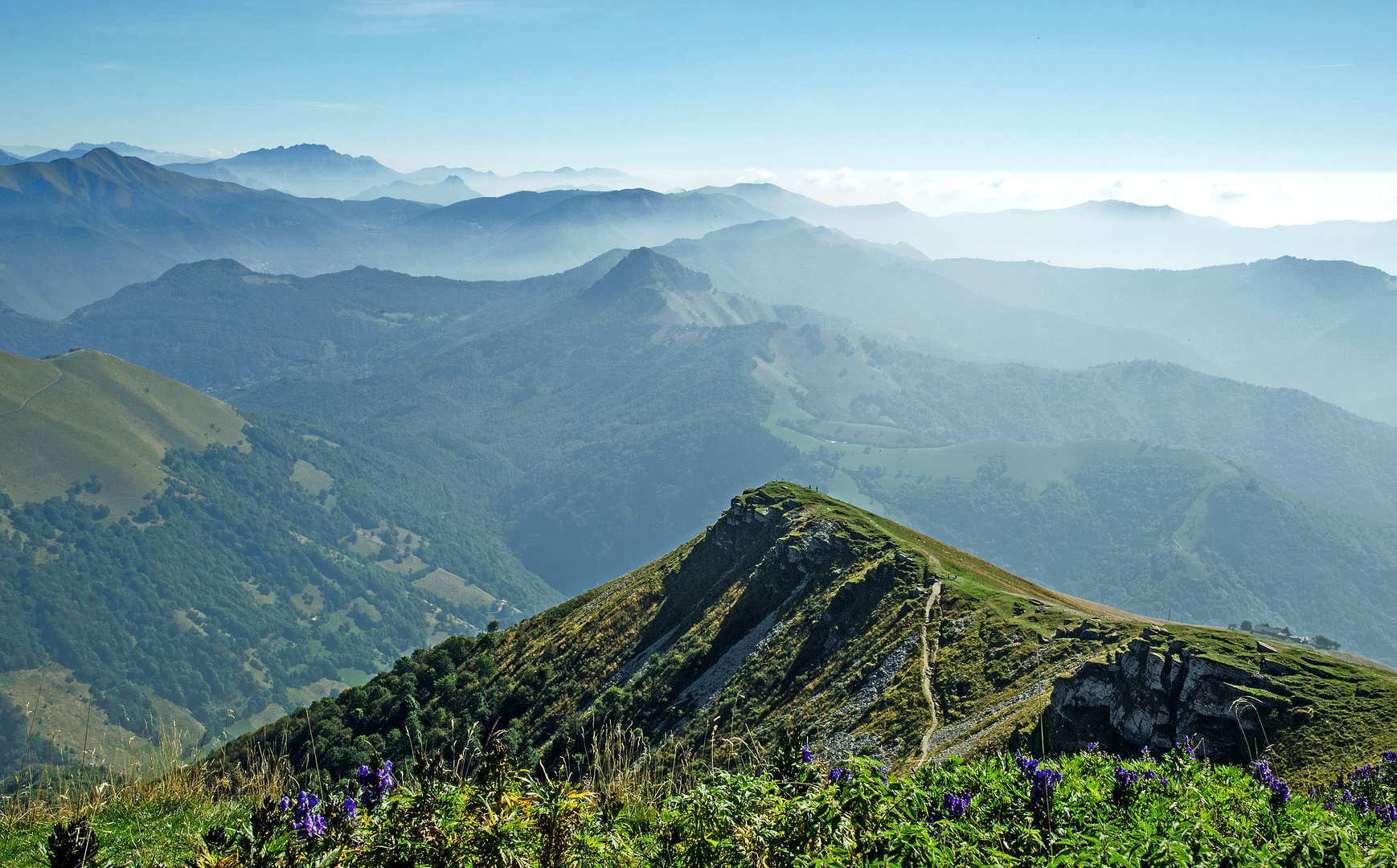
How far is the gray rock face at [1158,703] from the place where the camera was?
2942 cm

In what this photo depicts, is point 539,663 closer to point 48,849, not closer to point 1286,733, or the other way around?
point 1286,733

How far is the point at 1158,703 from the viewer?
3216 centimetres

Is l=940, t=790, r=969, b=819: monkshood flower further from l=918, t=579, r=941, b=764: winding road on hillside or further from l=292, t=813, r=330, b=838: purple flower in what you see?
l=918, t=579, r=941, b=764: winding road on hillside

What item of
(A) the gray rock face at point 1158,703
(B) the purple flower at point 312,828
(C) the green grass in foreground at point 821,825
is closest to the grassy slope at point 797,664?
(A) the gray rock face at point 1158,703

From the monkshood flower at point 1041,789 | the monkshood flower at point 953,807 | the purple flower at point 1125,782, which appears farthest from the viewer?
the purple flower at point 1125,782

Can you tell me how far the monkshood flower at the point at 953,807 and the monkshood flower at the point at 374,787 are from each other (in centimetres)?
513

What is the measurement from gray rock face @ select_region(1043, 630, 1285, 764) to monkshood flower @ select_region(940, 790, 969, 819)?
2848cm

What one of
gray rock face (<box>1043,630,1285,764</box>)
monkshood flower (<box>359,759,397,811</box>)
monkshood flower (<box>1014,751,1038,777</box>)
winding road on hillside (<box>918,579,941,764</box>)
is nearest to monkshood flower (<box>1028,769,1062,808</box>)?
monkshood flower (<box>1014,751,1038,777</box>)

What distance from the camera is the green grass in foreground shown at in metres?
5.90

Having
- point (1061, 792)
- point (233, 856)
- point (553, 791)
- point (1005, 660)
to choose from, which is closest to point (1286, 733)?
point (1005, 660)

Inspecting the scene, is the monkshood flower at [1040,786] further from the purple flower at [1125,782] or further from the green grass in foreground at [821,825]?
the purple flower at [1125,782]

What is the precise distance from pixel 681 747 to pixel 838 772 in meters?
41.9

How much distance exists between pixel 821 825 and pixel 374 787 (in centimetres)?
402

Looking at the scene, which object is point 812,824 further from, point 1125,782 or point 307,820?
point 307,820
